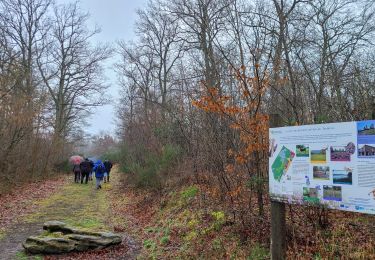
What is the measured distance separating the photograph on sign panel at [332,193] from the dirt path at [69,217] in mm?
5143

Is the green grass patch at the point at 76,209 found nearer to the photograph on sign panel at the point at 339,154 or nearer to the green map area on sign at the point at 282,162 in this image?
the green map area on sign at the point at 282,162

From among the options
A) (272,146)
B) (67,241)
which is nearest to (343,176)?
(272,146)

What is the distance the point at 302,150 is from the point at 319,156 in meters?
0.30

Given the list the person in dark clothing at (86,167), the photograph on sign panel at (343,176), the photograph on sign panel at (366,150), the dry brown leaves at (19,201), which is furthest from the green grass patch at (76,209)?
the photograph on sign panel at (366,150)

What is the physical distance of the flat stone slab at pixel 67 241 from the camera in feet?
26.9

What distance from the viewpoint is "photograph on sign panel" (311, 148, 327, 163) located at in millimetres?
4625

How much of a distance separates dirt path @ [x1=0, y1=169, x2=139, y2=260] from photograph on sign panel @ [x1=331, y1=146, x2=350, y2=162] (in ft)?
17.9

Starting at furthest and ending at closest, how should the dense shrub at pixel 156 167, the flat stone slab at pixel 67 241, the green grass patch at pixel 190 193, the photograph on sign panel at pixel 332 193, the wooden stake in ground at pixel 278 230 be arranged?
the dense shrub at pixel 156 167, the green grass patch at pixel 190 193, the flat stone slab at pixel 67 241, the wooden stake in ground at pixel 278 230, the photograph on sign panel at pixel 332 193

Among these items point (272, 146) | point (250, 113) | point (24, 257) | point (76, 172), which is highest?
point (250, 113)

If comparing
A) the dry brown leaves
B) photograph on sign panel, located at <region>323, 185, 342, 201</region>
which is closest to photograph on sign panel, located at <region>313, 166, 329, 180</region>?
photograph on sign panel, located at <region>323, 185, 342, 201</region>

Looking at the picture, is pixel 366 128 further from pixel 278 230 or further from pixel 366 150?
pixel 278 230

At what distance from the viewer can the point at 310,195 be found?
15.8 feet

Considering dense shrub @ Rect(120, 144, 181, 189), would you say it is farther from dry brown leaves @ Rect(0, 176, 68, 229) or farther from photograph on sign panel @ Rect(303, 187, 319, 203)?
photograph on sign panel @ Rect(303, 187, 319, 203)

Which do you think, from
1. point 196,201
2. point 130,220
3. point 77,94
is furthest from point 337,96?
point 77,94
